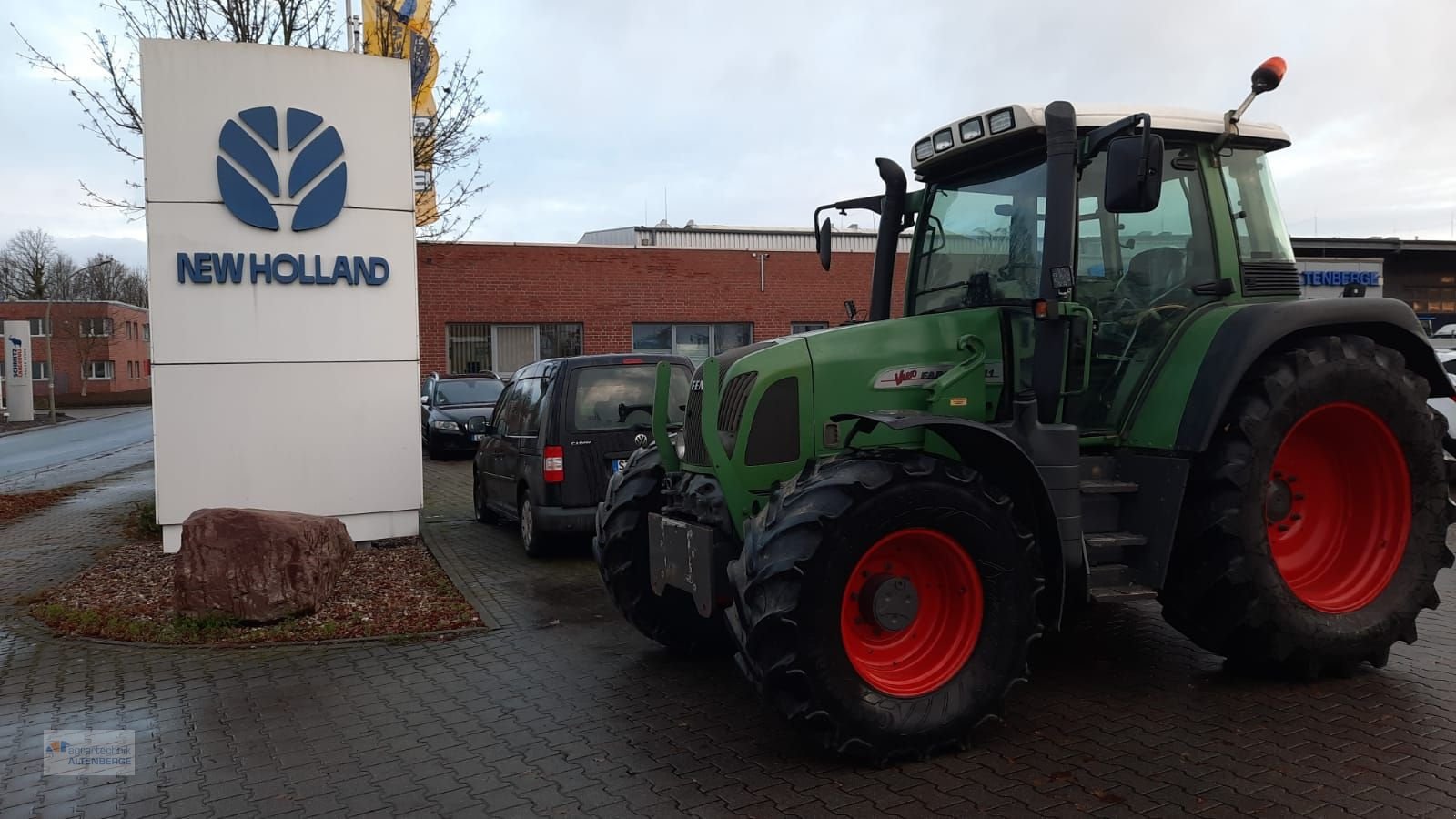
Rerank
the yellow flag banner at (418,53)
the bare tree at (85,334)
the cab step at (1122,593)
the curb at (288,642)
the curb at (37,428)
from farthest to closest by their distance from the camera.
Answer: the bare tree at (85,334), the curb at (37,428), the yellow flag banner at (418,53), the curb at (288,642), the cab step at (1122,593)


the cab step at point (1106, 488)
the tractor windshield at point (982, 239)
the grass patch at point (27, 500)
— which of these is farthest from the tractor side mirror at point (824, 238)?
the grass patch at point (27, 500)

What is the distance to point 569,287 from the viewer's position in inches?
1117

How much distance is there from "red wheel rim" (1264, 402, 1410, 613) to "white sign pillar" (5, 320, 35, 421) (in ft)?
150

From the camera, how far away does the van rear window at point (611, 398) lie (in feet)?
30.1

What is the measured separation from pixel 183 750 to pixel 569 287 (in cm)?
2416

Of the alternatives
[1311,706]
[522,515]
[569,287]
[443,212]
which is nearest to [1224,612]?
[1311,706]

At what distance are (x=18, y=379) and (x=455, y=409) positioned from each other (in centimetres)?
3032

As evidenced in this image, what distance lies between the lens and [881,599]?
4.30m

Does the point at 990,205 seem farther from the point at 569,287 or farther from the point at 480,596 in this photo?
the point at 569,287

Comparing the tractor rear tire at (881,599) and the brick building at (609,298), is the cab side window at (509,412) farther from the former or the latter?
the brick building at (609,298)

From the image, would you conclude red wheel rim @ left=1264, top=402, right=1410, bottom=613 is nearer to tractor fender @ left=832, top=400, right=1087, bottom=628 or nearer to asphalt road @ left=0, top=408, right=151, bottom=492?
tractor fender @ left=832, top=400, right=1087, bottom=628

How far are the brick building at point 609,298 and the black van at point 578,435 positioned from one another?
57.6 ft

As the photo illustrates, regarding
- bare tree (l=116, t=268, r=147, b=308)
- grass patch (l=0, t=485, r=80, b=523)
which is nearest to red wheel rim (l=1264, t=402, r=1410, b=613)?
grass patch (l=0, t=485, r=80, b=523)

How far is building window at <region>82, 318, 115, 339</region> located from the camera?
61469 millimetres
